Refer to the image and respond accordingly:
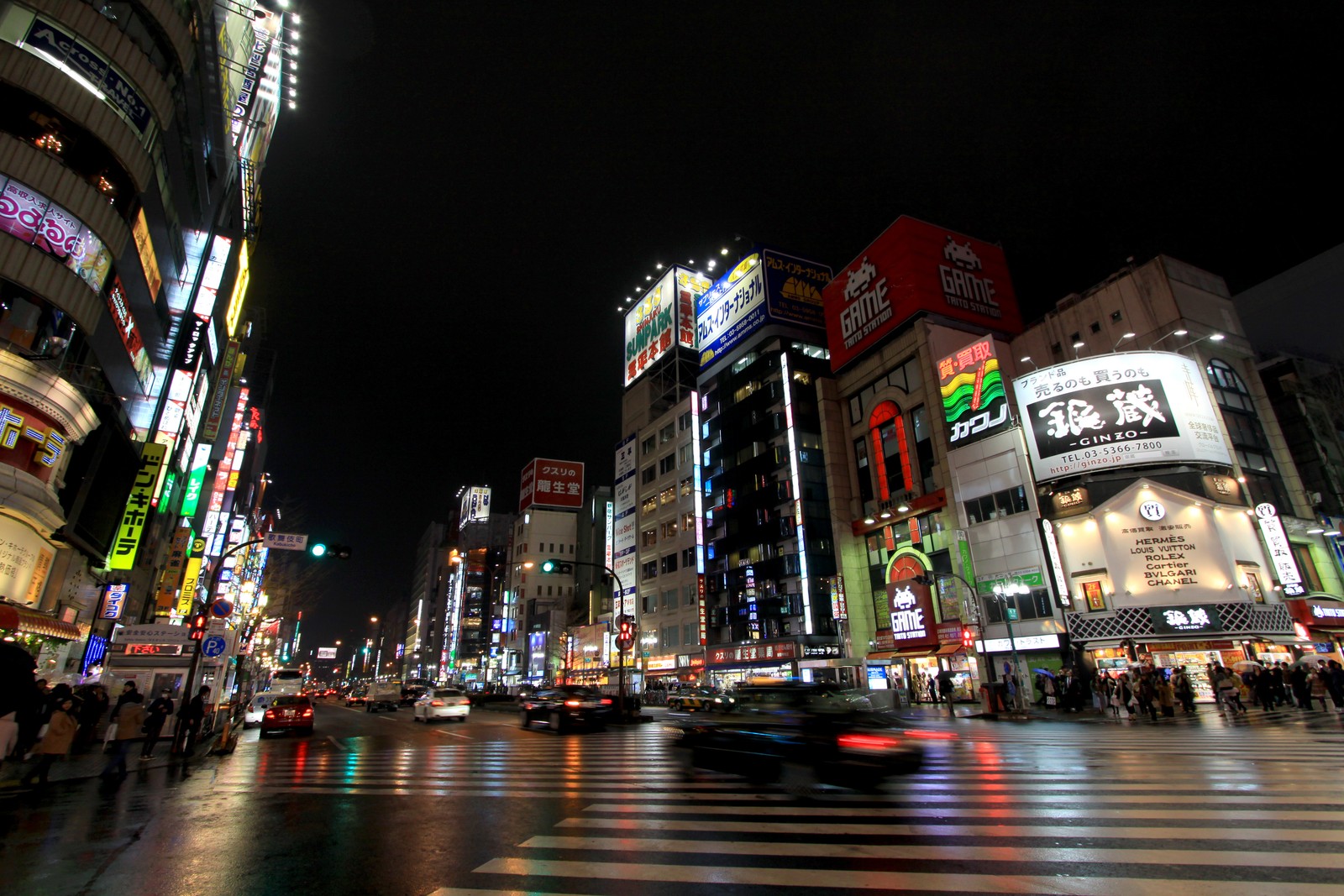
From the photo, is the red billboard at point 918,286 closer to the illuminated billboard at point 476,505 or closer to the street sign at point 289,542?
the street sign at point 289,542

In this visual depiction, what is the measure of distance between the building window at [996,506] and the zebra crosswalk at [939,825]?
1021 inches

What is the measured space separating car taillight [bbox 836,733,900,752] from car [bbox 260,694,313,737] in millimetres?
23607

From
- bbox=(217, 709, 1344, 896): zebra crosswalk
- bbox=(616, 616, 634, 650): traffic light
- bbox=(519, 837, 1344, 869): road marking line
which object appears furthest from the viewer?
bbox=(616, 616, 634, 650): traffic light

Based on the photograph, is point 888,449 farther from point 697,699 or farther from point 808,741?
point 808,741

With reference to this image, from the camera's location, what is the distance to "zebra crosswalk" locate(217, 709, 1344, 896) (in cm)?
539

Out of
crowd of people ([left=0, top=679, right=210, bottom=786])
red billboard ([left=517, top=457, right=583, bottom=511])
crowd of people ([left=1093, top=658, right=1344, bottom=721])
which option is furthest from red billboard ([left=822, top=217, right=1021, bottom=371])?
red billboard ([left=517, top=457, right=583, bottom=511])

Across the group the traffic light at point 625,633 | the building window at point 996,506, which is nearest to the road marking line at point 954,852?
the traffic light at point 625,633

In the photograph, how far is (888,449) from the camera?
49938mm

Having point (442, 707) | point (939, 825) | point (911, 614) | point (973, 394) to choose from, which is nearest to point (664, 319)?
point (973, 394)

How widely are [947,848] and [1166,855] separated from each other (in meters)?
1.89

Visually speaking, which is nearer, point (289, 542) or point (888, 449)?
point (289, 542)

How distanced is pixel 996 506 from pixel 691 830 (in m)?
38.6

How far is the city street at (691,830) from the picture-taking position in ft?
18.2

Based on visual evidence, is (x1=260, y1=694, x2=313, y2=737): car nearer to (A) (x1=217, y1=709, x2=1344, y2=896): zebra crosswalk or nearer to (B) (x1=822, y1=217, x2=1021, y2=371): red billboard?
(A) (x1=217, y1=709, x2=1344, y2=896): zebra crosswalk
